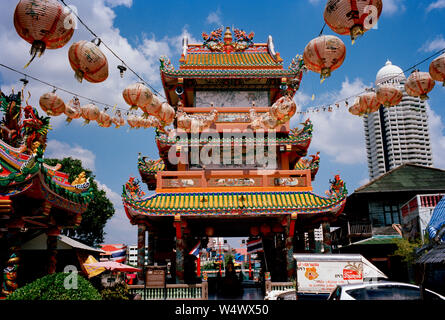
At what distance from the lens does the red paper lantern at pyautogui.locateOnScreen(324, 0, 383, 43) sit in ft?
21.1

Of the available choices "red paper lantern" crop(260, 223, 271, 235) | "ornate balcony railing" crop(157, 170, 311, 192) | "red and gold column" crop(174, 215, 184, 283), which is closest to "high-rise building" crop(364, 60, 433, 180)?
"ornate balcony railing" crop(157, 170, 311, 192)

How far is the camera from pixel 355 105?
11180 mm

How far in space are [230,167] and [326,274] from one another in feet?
27.0

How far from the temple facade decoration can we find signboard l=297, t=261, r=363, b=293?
9247 millimetres

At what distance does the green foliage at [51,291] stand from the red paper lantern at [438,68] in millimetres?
8970

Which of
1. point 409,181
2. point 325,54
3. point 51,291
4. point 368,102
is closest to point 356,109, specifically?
point 368,102

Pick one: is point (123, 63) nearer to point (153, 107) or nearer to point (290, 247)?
point (153, 107)

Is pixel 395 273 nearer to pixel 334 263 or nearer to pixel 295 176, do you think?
pixel 295 176

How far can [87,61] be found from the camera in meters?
7.62

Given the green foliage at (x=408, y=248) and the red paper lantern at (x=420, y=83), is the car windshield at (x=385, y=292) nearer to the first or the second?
the red paper lantern at (x=420, y=83)

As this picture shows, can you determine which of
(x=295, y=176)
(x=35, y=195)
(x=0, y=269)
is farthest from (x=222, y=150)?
(x=0, y=269)

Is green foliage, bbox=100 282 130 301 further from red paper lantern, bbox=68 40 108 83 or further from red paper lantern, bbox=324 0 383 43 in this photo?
red paper lantern, bbox=324 0 383 43

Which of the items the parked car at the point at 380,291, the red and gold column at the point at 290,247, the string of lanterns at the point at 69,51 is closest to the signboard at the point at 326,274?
the red and gold column at the point at 290,247
